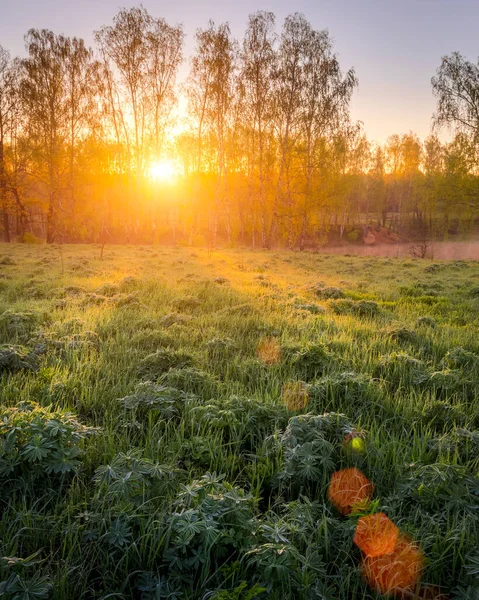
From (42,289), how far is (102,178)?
98.9ft

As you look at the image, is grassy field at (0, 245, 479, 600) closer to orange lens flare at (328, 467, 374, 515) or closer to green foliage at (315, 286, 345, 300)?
orange lens flare at (328, 467, 374, 515)

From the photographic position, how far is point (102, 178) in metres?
35.7

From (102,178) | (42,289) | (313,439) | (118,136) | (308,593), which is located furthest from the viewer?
(102,178)

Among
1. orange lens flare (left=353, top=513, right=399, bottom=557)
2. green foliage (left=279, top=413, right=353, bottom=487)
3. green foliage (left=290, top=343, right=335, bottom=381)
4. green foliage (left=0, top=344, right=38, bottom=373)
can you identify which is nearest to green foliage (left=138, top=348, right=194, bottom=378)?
green foliage (left=0, top=344, right=38, bottom=373)

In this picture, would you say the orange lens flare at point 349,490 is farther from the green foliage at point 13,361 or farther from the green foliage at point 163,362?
the green foliage at point 13,361

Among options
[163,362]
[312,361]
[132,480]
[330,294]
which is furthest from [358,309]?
[132,480]

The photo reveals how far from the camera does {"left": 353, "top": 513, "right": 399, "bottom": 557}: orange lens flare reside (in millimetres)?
1852

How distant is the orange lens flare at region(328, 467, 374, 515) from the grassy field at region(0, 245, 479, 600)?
61mm

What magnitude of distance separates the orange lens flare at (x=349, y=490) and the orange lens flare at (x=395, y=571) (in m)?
0.32

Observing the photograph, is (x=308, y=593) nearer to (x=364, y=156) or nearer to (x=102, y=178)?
(x=102, y=178)

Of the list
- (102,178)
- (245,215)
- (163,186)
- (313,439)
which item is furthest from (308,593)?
(163,186)

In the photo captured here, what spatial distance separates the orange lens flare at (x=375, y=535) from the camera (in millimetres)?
1852

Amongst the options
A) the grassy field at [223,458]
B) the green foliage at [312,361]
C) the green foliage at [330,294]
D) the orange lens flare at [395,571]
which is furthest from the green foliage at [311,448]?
the green foliage at [330,294]

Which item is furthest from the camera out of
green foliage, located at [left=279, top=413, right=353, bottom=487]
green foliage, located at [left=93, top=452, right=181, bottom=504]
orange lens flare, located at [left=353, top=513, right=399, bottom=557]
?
green foliage, located at [left=279, top=413, right=353, bottom=487]
